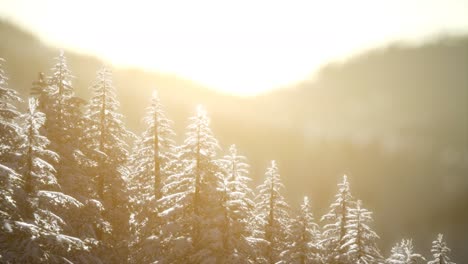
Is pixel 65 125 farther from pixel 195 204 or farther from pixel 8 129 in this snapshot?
pixel 195 204

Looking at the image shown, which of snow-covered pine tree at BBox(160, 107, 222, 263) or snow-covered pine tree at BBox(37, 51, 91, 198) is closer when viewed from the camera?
snow-covered pine tree at BBox(160, 107, 222, 263)

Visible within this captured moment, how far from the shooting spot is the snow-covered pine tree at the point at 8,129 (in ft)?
44.5

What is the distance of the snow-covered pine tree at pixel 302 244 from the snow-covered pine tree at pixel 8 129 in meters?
18.8

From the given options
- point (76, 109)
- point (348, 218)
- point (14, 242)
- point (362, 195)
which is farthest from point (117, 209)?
point (362, 195)

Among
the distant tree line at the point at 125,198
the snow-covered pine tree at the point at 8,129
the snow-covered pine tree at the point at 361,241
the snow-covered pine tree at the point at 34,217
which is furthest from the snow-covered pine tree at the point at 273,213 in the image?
the snow-covered pine tree at the point at 8,129

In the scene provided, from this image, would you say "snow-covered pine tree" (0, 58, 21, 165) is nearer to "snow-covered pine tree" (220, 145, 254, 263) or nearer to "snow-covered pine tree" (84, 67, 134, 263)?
"snow-covered pine tree" (84, 67, 134, 263)

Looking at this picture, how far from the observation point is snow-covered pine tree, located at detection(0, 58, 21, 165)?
13.6 metres

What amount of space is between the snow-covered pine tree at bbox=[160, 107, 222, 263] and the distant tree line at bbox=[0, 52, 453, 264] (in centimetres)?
5

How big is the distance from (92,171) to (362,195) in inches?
6865

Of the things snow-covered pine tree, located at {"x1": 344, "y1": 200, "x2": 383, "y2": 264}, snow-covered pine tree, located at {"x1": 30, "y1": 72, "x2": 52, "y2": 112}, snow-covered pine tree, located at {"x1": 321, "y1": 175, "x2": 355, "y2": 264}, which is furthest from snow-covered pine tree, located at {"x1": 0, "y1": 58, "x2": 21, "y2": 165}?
snow-covered pine tree, located at {"x1": 321, "y1": 175, "x2": 355, "y2": 264}

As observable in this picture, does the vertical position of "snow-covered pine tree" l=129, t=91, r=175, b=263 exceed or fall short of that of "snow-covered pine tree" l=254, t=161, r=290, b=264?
it exceeds it

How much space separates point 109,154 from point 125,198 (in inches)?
110

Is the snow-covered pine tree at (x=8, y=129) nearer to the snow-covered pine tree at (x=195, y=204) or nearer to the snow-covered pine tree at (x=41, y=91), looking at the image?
the snow-covered pine tree at (x=41, y=91)

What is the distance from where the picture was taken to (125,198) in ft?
77.9
